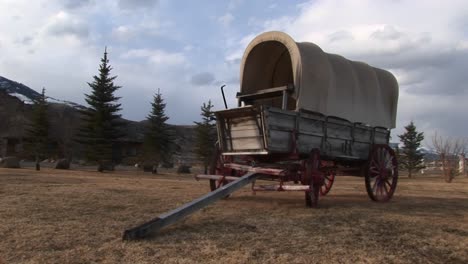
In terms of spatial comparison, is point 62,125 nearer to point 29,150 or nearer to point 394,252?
point 29,150

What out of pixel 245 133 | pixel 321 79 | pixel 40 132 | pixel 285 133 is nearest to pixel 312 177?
pixel 285 133

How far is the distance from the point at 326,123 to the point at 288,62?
6.87 feet

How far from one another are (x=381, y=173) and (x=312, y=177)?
2.93 meters

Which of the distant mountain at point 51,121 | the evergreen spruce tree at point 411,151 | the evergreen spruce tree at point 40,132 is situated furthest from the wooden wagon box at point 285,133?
the evergreen spruce tree at point 411,151

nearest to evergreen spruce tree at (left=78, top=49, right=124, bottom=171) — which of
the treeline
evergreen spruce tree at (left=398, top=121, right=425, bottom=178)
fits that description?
→ the treeline

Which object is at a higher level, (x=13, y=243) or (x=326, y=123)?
(x=326, y=123)

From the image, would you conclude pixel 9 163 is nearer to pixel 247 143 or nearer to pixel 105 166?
pixel 105 166

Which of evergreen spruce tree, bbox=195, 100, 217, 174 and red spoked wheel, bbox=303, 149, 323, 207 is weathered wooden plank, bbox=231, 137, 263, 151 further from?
evergreen spruce tree, bbox=195, 100, 217, 174

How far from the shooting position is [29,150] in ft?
106

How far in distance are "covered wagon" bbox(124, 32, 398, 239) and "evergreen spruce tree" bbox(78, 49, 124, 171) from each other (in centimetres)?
2175

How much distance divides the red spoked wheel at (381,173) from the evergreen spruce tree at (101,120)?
2308 centimetres

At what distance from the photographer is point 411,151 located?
150ft

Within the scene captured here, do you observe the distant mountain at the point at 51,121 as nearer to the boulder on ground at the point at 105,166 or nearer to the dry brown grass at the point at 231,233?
the boulder on ground at the point at 105,166

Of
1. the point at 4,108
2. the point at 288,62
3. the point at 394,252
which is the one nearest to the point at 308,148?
the point at 288,62
